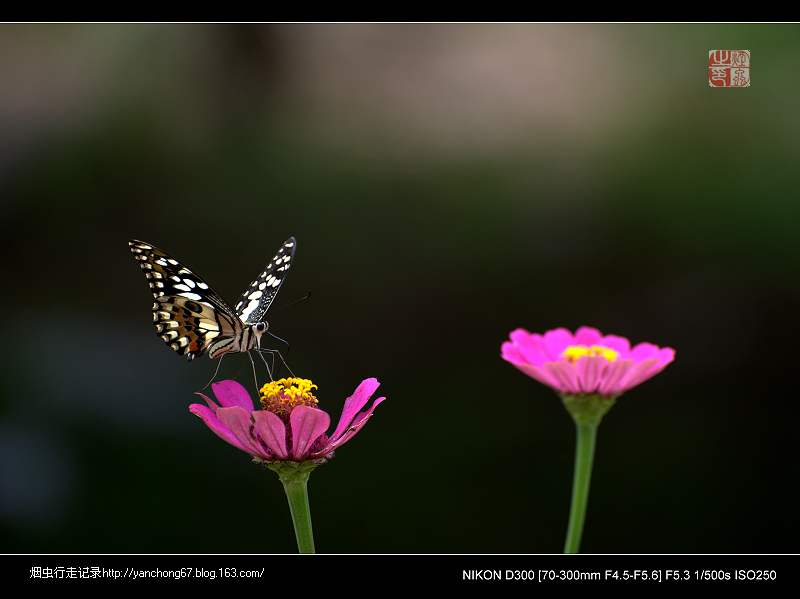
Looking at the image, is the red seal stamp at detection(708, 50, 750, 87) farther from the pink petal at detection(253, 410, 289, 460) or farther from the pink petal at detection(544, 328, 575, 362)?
the pink petal at detection(253, 410, 289, 460)

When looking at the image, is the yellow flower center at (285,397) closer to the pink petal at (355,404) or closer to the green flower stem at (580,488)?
the pink petal at (355,404)

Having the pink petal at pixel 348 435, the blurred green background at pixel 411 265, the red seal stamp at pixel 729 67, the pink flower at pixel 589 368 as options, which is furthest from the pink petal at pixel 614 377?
the blurred green background at pixel 411 265

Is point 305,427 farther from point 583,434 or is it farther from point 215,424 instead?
point 583,434

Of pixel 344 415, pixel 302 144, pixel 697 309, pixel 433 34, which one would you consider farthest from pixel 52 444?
pixel 697 309

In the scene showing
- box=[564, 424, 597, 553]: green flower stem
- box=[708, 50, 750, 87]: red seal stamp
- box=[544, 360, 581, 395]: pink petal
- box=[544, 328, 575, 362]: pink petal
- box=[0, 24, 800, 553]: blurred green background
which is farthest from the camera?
box=[0, 24, 800, 553]: blurred green background

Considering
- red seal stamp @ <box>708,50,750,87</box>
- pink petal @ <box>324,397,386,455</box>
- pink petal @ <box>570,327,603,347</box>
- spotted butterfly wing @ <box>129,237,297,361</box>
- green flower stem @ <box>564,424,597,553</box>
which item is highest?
red seal stamp @ <box>708,50,750,87</box>

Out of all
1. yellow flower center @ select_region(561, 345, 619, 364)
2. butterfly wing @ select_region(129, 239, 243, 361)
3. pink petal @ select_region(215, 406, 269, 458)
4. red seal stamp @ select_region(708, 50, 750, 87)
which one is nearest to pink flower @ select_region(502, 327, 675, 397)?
yellow flower center @ select_region(561, 345, 619, 364)

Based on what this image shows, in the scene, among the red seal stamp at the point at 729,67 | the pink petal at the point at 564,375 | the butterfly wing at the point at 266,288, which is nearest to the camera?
the pink petal at the point at 564,375
